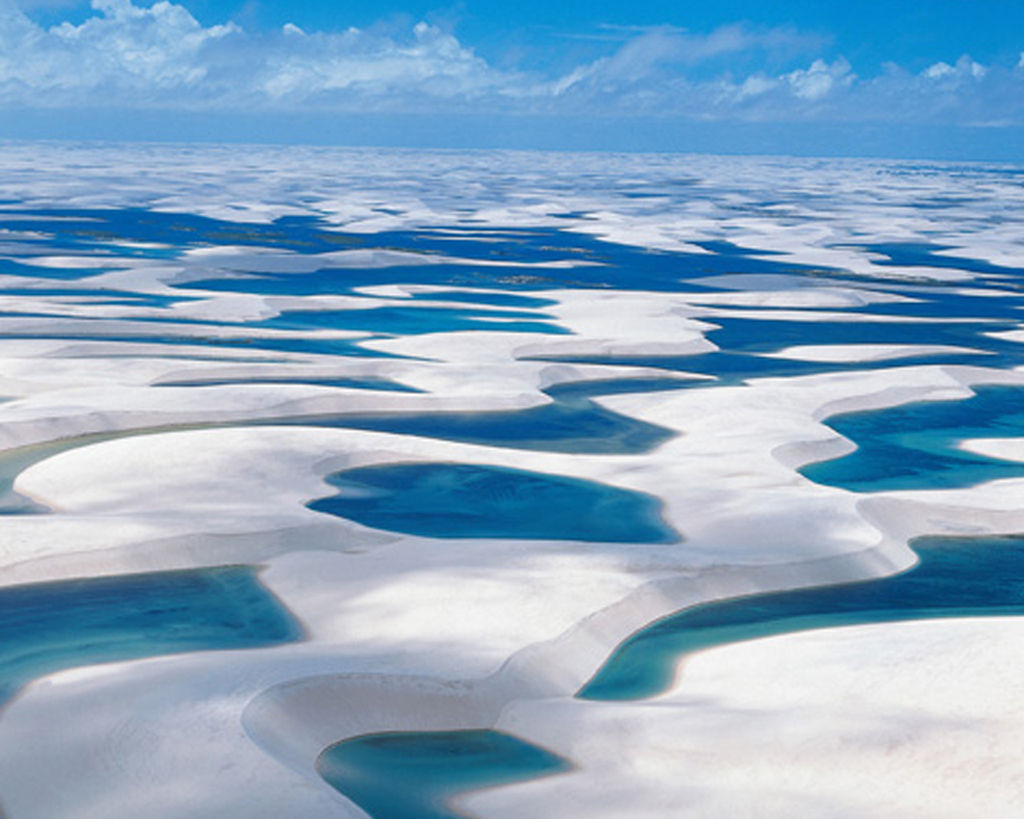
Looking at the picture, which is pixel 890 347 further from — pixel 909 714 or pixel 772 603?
pixel 909 714

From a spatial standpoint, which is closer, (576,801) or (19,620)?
(576,801)

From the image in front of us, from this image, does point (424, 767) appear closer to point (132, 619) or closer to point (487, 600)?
point (487, 600)

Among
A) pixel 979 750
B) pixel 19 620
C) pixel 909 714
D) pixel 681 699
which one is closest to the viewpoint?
pixel 979 750

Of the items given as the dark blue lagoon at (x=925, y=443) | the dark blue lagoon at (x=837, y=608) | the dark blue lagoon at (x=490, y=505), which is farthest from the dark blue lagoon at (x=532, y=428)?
the dark blue lagoon at (x=837, y=608)

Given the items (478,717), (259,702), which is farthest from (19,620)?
(478,717)

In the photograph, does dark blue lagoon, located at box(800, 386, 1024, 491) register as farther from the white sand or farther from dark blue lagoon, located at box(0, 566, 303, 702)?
dark blue lagoon, located at box(0, 566, 303, 702)

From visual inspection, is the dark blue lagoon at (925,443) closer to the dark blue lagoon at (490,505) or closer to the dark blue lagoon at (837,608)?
the dark blue lagoon at (837,608)
